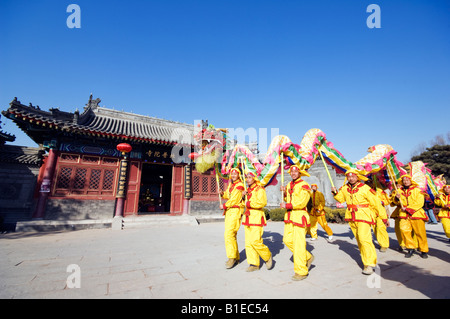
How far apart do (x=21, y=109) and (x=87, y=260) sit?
8.20m

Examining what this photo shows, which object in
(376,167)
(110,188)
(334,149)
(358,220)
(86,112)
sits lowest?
(358,220)

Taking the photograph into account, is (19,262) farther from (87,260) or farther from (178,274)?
(178,274)

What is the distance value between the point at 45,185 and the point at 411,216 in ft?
43.1

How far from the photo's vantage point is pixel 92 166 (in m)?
9.78

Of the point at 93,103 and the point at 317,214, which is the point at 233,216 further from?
the point at 93,103

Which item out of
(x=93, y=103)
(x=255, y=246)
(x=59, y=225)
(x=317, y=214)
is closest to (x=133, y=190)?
(x=59, y=225)

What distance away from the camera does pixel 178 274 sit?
318 centimetres

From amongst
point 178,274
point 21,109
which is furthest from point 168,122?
point 178,274

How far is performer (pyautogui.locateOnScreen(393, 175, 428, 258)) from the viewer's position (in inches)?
171

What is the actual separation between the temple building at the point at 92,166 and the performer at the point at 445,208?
973 cm

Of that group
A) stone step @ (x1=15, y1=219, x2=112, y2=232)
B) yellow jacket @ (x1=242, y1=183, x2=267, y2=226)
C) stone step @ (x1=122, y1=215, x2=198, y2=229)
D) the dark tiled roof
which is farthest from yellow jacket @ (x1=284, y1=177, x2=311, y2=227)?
stone step @ (x1=15, y1=219, x2=112, y2=232)

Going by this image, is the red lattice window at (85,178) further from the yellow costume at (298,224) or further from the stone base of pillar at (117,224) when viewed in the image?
the yellow costume at (298,224)

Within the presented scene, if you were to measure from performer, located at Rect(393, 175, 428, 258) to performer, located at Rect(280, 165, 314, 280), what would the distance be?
297 cm
